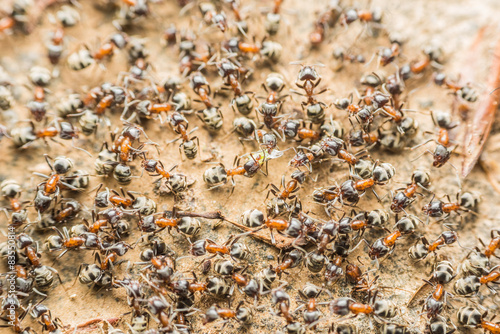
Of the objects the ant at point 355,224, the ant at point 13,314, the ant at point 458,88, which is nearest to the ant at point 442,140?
the ant at point 458,88

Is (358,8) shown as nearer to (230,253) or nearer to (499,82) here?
(499,82)

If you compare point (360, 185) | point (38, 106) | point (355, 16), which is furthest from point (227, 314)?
point (355, 16)

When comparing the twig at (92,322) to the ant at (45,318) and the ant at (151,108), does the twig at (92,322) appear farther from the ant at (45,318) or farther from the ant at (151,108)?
the ant at (151,108)

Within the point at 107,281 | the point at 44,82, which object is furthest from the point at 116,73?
the point at 107,281

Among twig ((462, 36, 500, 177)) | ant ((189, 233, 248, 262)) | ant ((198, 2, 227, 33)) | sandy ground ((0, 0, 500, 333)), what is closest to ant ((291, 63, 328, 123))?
sandy ground ((0, 0, 500, 333))

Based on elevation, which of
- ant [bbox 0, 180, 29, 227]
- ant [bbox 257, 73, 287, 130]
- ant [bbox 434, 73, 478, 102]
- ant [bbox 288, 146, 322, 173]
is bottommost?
ant [bbox 0, 180, 29, 227]

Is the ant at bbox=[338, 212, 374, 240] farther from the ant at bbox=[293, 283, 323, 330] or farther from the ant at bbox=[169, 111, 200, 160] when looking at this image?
the ant at bbox=[169, 111, 200, 160]

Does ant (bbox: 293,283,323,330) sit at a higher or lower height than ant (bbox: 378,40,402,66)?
lower
